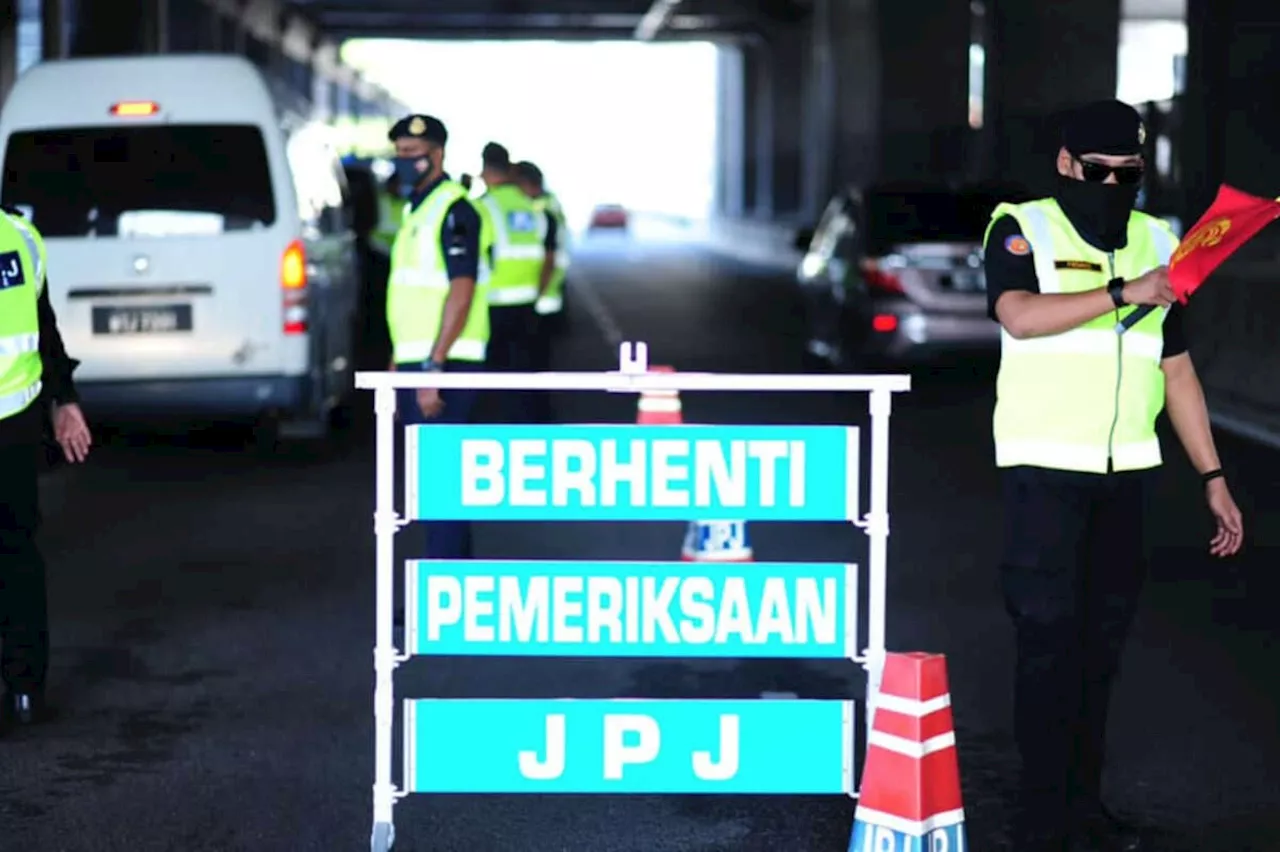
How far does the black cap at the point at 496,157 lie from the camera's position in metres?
→ 13.7

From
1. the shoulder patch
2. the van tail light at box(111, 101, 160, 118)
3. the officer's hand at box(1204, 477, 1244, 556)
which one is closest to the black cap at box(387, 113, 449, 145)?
the shoulder patch

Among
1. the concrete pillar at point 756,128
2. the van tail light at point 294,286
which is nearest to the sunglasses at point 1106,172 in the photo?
the van tail light at point 294,286

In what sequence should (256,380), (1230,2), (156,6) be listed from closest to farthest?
(256,380) → (1230,2) → (156,6)

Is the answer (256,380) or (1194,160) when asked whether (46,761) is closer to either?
(256,380)

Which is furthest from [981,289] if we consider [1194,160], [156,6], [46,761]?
[156,6]

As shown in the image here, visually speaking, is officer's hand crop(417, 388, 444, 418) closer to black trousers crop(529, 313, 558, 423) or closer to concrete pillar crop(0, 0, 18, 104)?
black trousers crop(529, 313, 558, 423)

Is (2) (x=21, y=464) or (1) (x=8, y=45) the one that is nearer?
(2) (x=21, y=464)

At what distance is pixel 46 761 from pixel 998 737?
2.83 meters

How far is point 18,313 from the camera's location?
7.46 metres

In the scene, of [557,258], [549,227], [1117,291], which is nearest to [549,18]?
[557,258]

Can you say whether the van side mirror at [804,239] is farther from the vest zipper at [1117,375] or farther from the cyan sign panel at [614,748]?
the cyan sign panel at [614,748]

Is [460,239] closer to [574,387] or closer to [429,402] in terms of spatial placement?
[429,402]

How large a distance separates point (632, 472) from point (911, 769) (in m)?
0.98

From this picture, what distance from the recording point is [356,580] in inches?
412
